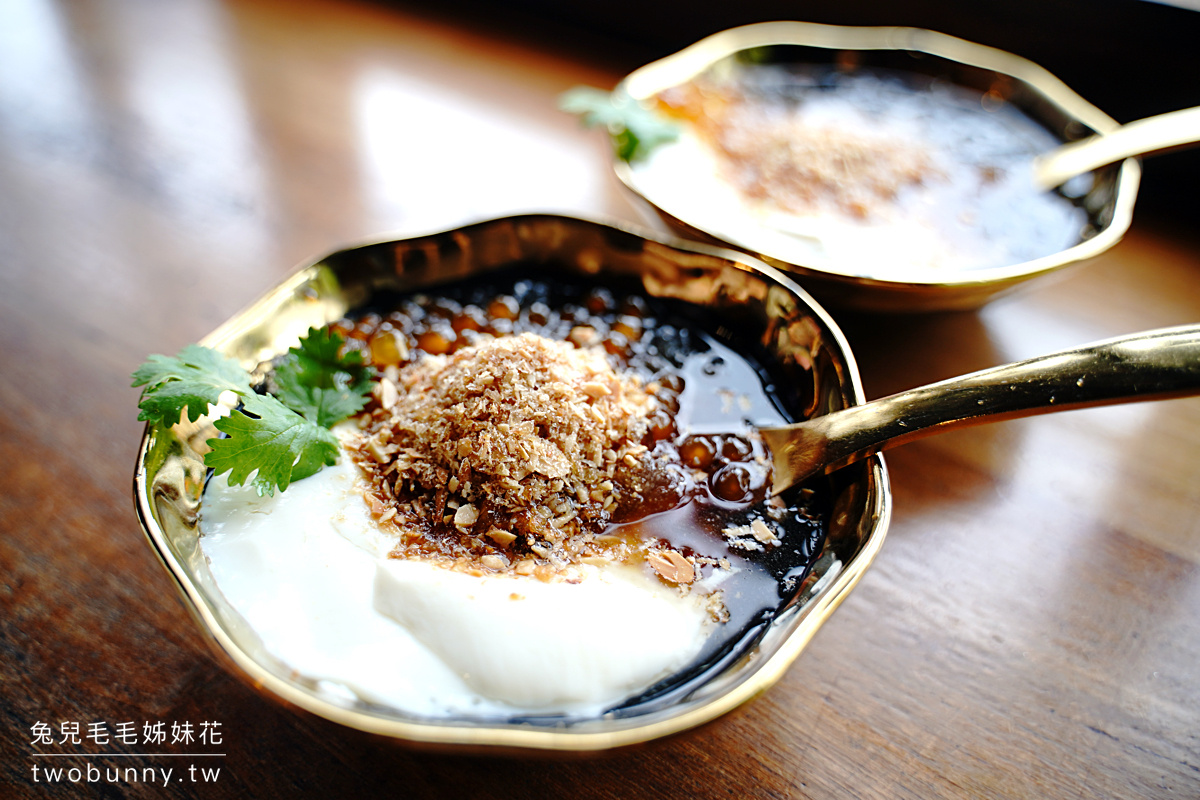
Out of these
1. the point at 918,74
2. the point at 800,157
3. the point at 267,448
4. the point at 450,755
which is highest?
the point at 918,74

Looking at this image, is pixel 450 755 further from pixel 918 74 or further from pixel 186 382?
pixel 918 74

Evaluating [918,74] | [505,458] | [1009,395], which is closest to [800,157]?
[918,74]

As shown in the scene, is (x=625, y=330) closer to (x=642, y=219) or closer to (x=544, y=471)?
(x=544, y=471)

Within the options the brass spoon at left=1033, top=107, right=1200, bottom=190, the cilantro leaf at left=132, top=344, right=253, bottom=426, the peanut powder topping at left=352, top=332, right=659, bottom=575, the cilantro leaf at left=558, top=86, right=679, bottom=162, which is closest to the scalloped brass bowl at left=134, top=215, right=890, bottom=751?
the cilantro leaf at left=132, top=344, right=253, bottom=426

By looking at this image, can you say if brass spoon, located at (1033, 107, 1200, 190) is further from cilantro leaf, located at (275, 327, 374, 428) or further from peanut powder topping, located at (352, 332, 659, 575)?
cilantro leaf, located at (275, 327, 374, 428)

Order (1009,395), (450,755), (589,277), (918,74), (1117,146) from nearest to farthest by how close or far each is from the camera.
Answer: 1. (450,755)
2. (1009,395)
3. (589,277)
4. (1117,146)
5. (918,74)

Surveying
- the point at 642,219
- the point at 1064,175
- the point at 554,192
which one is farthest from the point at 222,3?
the point at 1064,175
